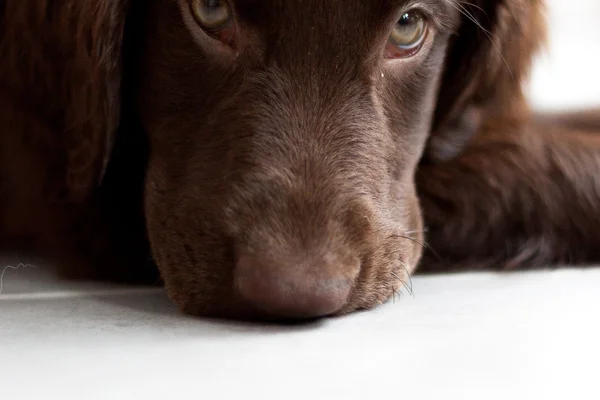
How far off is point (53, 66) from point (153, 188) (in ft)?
1.01

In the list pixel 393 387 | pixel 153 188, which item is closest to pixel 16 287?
pixel 153 188

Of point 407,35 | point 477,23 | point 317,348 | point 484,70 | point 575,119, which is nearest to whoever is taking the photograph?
point 317,348

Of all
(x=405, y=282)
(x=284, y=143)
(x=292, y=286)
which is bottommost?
(x=405, y=282)

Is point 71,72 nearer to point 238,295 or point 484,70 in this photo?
point 238,295

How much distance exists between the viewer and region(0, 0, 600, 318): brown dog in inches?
48.1

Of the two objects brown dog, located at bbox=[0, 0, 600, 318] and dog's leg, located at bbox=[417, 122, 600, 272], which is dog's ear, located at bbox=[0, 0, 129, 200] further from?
dog's leg, located at bbox=[417, 122, 600, 272]

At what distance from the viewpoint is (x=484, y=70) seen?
5.86 feet

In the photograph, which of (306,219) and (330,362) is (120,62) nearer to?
(306,219)

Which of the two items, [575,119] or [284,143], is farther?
[575,119]

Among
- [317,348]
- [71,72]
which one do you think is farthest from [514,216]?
[71,72]

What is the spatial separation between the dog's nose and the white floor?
4 centimetres

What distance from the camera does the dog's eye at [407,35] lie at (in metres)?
1.49

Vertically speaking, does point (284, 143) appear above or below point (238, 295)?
above

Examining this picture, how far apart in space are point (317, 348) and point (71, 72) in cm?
71
